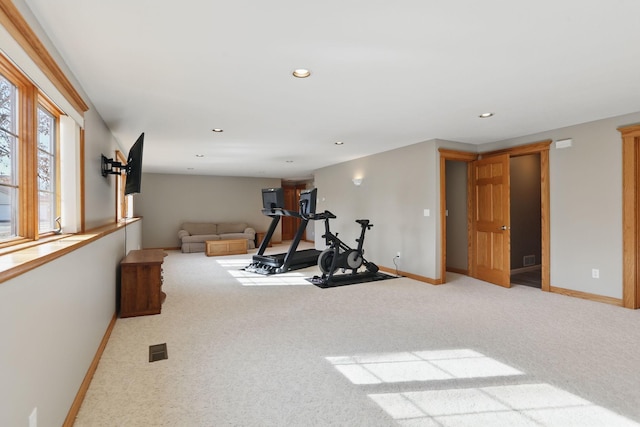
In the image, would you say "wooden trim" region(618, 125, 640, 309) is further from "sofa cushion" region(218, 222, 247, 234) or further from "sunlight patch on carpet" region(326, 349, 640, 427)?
"sofa cushion" region(218, 222, 247, 234)

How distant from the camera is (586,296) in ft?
13.6

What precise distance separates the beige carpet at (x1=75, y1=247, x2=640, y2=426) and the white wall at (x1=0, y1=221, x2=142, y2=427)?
0.27m

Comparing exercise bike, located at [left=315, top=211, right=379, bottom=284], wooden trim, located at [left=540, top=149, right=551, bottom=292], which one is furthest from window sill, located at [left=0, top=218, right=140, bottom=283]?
wooden trim, located at [left=540, top=149, right=551, bottom=292]

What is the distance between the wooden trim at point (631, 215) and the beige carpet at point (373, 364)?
32cm

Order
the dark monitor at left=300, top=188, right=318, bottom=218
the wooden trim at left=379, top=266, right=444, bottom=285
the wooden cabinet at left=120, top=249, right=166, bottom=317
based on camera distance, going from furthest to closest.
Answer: the dark monitor at left=300, top=188, right=318, bottom=218 → the wooden trim at left=379, top=266, right=444, bottom=285 → the wooden cabinet at left=120, top=249, right=166, bottom=317

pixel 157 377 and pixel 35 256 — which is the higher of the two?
pixel 35 256

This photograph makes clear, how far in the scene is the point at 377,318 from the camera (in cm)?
347

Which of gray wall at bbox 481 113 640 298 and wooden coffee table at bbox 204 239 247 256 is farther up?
gray wall at bbox 481 113 640 298

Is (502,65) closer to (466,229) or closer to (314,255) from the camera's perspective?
(466,229)

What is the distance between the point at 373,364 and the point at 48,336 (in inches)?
78.4

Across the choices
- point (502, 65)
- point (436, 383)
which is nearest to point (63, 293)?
point (436, 383)

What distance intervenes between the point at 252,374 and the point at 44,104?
2.40m

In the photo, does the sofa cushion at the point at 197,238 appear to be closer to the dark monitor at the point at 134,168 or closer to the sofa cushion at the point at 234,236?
the sofa cushion at the point at 234,236

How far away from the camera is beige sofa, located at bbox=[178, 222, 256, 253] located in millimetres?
8734
